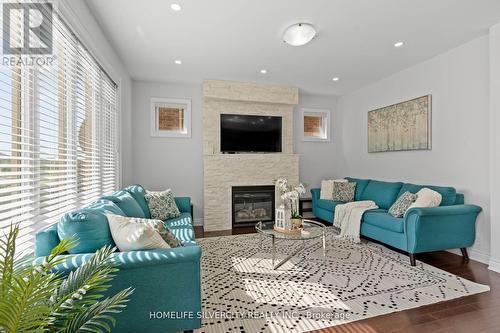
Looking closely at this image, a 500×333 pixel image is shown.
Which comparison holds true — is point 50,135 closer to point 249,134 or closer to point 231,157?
point 231,157

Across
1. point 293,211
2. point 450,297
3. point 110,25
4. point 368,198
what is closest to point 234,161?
point 293,211

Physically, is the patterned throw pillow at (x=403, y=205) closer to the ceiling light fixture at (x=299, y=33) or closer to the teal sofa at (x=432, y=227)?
the teal sofa at (x=432, y=227)

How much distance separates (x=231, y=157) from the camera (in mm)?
4785

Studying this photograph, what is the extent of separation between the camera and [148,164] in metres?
4.80

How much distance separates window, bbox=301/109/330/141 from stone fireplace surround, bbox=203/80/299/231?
82 cm

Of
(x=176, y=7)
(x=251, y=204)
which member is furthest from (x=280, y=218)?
(x=176, y=7)

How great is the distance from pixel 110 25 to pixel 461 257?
5.10 meters

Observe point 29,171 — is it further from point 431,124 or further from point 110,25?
point 431,124

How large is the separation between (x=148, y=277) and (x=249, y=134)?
147 inches

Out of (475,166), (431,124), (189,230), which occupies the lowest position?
(189,230)

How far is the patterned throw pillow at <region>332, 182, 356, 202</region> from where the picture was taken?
4.72 m

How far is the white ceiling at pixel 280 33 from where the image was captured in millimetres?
2492

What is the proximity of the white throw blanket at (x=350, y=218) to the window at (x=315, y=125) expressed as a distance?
81.0 inches

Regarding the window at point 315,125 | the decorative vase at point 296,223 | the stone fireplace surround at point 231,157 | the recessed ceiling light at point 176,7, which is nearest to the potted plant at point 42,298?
the decorative vase at point 296,223
